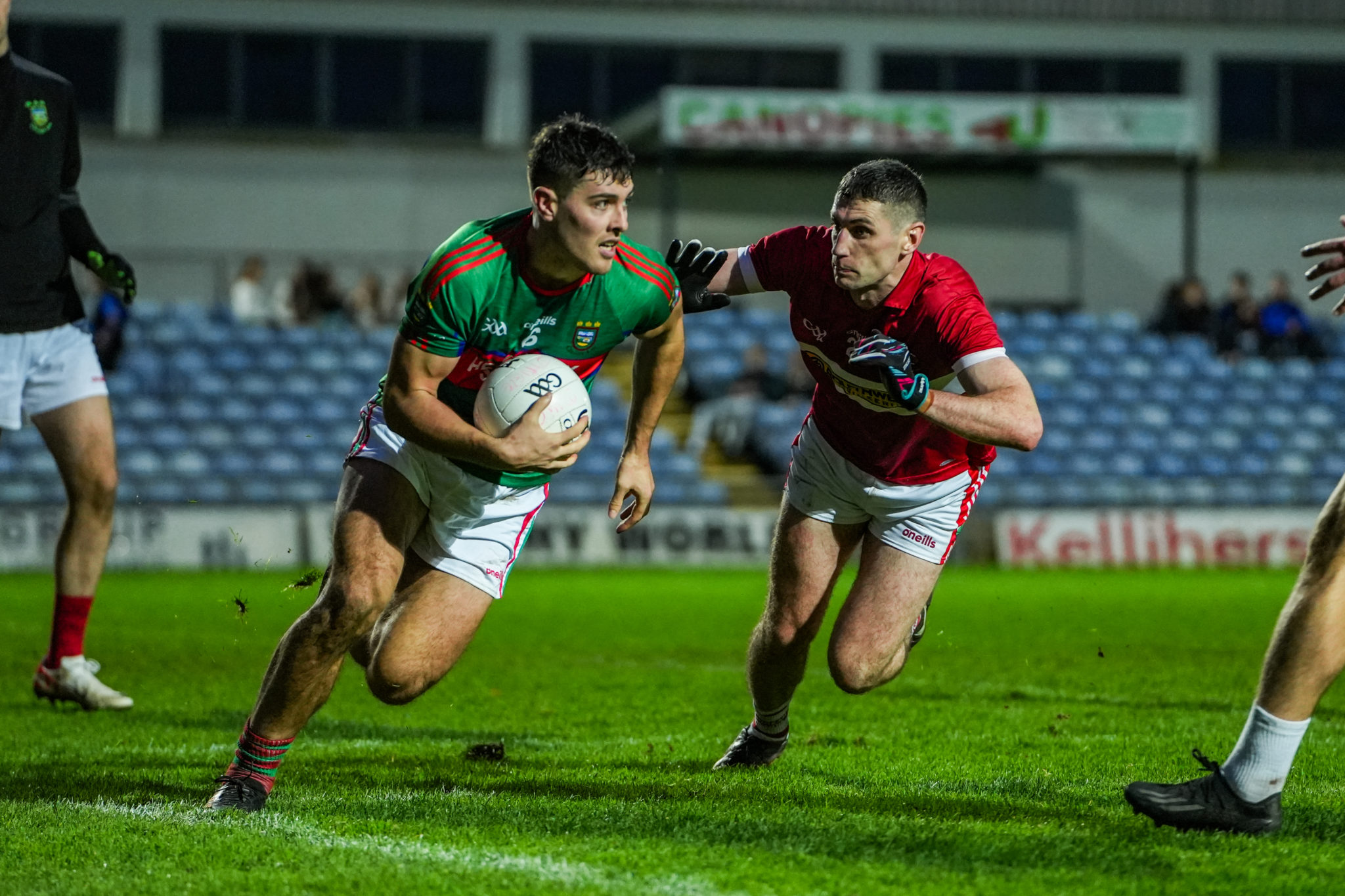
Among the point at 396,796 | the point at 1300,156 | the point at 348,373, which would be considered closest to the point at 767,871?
Result: the point at 396,796

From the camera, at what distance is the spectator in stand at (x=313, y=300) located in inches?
821

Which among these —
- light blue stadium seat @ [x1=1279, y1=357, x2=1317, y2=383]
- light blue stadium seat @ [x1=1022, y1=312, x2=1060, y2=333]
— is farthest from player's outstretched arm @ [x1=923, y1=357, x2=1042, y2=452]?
light blue stadium seat @ [x1=1279, y1=357, x2=1317, y2=383]

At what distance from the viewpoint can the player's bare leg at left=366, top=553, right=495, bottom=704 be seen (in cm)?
530

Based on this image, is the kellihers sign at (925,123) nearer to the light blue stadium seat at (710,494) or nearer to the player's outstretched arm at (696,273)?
the light blue stadium seat at (710,494)

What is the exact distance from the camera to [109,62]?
2570cm

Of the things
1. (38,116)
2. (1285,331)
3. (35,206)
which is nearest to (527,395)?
(35,206)

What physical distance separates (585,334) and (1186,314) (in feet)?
65.5

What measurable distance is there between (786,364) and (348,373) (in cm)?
591

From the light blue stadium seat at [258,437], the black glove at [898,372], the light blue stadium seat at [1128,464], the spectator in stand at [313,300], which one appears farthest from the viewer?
the light blue stadium seat at [1128,464]

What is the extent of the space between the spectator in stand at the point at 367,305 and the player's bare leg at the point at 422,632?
52.2 ft

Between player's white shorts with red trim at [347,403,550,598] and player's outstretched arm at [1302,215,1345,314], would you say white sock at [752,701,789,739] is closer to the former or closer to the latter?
player's white shorts with red trim at [347,403,550,598]

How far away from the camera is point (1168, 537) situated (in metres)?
19.5

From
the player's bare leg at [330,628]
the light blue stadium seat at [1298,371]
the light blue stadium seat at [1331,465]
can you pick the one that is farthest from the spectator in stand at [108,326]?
the light blue stadium seat at [1298,371]

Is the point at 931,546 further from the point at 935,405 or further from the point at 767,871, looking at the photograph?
the point at 767,871
